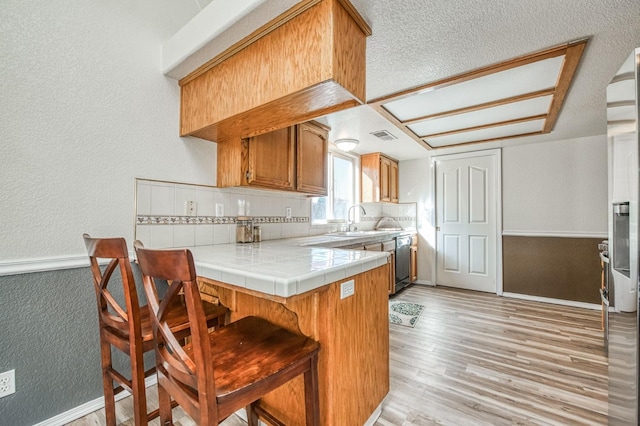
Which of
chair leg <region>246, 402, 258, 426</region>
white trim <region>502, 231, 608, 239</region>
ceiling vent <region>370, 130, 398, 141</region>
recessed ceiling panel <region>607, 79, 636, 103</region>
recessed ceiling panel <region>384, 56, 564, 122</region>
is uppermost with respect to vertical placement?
recessed ceiling panel <region>384, 56, 564, 122</region>

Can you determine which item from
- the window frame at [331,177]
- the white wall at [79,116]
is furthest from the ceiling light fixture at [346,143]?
the white wall at [79,116]

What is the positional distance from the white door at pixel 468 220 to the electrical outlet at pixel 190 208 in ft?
12.3

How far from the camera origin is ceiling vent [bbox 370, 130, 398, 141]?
128 inches

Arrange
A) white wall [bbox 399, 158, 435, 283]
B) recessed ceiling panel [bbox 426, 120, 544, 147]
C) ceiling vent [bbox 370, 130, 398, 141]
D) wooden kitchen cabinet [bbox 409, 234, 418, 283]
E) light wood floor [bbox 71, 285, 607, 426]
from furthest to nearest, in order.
A: white wall [bbox 399, 158, 435, 283], wooden kitchen cabinet [bbox 409, 234, 418, 283], ceiling vent [bbox 370, 130, 398, 141], recessed ceiling panel [bbox 426, 120, 544, 147], light wood floor [bbox 71, 285, 607, 426]

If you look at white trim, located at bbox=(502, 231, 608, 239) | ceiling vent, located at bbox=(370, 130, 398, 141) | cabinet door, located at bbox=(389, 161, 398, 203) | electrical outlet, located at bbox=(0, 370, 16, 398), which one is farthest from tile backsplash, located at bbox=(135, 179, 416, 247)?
white trim, located at bbox=(502, 231, 608, 239)

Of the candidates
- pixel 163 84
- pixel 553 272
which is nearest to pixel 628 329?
pixel 163 84

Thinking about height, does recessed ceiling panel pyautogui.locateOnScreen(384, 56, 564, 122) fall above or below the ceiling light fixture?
above

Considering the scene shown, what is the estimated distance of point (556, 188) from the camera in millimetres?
3621

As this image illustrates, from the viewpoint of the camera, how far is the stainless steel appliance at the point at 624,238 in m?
0.98

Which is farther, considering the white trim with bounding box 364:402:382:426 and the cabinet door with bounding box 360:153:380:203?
the cabinet door with bounding box 360:153:380:203

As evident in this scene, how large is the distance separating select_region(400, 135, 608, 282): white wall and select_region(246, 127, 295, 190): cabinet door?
330cm

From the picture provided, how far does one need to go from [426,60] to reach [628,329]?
5.56 feet

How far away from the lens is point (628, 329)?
103cm

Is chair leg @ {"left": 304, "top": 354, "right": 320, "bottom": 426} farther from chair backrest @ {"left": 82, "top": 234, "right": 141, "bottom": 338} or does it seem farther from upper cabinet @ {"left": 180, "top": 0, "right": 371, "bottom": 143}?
upper cabinet @ {"left": 180, "top": 0, "right": 371, "bottom": 143}
